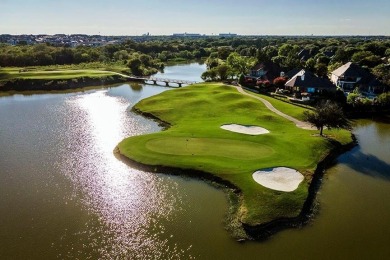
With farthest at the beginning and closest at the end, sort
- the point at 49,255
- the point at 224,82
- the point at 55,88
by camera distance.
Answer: the point at 55,88
the point at 224,82
the point at 49,255

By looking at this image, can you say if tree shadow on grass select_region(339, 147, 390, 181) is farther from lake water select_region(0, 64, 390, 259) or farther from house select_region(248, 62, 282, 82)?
house select_region(248, 62, 282, 82)

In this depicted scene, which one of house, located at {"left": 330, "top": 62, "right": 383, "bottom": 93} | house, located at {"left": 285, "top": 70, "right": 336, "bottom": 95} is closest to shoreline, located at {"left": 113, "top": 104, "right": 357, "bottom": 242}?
house, located at {"left": 285, "top": 70, "right": 336, "bottom": 95}

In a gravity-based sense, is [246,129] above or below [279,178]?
above

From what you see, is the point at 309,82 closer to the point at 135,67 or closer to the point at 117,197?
the point at 117,197

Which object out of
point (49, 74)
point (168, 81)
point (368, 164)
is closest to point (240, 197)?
point (368, 164)

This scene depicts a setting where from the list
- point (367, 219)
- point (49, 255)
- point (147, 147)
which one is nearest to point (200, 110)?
point (147, 147)

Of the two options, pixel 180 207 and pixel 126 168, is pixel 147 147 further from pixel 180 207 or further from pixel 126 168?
pixel 180 207

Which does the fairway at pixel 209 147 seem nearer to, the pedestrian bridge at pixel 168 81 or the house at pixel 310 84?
the house at pixel 310 84
